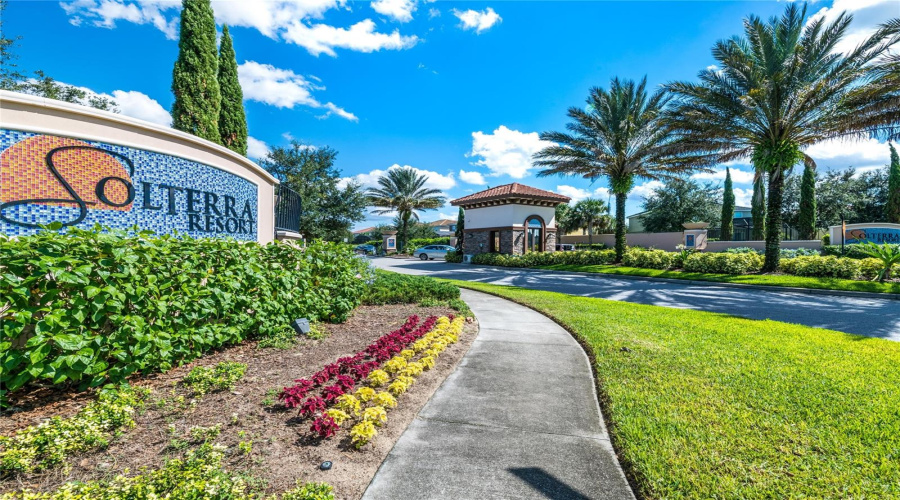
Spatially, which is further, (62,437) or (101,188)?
(101,188)

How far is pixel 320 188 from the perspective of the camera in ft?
65.2

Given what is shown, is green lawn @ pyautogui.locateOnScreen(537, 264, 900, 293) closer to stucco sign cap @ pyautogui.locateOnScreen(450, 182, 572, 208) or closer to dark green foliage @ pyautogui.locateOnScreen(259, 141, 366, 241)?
stucco sign cap @ pyautogui.locateOnScreen(450, 182, 572, 208)

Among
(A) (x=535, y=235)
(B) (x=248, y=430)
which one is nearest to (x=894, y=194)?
(A) (x=535, y=235)

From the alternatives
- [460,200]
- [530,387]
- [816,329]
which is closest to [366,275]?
→ [530,387]

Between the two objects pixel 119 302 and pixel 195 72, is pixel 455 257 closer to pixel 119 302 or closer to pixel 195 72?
pixel 195 72

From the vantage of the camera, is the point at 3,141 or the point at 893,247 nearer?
the point at 3,141

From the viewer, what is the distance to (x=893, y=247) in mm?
14141

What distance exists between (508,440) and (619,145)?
67.4 ft

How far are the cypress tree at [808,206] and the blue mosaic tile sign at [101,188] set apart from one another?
37.8m

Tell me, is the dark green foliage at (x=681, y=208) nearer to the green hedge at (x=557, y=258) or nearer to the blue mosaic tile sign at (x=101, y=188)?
the green hedge at (x=557, y=258)

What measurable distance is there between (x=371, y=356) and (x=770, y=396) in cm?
426

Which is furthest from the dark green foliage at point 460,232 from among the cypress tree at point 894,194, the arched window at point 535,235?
the cypress tree at point 894,194

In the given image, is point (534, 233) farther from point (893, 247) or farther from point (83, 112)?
point (83, 112)

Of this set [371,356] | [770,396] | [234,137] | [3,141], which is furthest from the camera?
[234,137]
